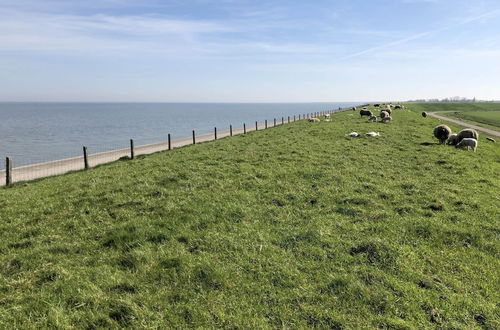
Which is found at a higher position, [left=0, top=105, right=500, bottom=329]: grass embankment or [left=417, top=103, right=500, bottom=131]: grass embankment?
[left=417, top=103, right=500, bottom=131]: grass embankment

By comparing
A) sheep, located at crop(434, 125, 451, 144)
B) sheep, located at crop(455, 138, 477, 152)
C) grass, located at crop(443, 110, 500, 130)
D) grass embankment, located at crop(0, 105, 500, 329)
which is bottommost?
grass embankment, located at crop(0, 105, 500, 329)

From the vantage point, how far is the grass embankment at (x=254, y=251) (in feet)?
18.6

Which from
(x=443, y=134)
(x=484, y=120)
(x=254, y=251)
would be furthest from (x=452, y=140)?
(x=484, y=120)

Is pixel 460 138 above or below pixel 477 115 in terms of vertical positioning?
below

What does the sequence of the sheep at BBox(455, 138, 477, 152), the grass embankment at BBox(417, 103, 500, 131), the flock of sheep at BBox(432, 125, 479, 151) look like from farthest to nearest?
the grass embankment at BBox(417, 103, 500, 131) → the flock of sheep at BBox(432, 125, 479, 151) → the sheep at BBox(455, 138, 477, 152)

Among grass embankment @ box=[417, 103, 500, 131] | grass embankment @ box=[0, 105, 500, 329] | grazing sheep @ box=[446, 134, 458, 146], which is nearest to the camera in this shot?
grass embankment @ box=[0, 105, 500, 329]

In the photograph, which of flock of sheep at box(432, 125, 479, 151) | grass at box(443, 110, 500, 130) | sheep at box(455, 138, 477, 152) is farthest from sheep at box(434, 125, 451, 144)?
grass at box(443, 110, 500, 130)

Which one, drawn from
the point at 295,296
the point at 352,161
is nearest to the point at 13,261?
→ the point at 295,296

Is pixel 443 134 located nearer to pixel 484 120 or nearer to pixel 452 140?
pixel 452 140

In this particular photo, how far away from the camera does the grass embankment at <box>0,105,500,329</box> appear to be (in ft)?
18.6

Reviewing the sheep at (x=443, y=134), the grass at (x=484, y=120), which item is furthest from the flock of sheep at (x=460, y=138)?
the grass at (x=484, y=120)

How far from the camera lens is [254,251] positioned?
782 centimetres

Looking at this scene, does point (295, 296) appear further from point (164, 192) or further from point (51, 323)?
point (164, 192)

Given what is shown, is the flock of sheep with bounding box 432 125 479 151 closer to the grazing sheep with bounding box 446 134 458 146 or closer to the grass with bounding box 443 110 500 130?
the grazing sheep with bounding box 446 134 458 146
